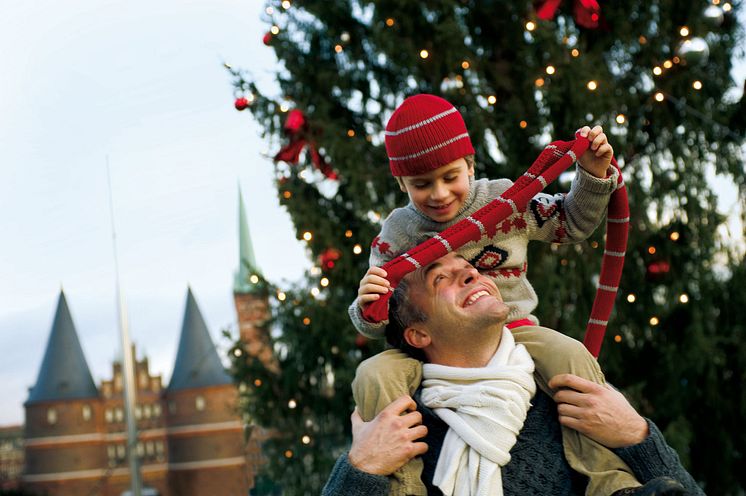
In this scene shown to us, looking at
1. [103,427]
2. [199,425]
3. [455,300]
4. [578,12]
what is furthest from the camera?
[103,427]

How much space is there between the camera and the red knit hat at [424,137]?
2.81m

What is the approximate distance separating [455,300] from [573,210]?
0.49 m

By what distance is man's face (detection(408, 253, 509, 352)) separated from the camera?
2598 mm

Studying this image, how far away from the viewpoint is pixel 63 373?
47.3 m

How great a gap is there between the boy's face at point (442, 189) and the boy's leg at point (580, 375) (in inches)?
15.7

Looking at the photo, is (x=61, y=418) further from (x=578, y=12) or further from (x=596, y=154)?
(x=596, y=154)

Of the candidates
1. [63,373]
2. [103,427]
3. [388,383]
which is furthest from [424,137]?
[103,427]

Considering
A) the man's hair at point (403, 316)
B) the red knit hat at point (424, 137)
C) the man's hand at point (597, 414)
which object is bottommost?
the man's hand at point (597, 414)

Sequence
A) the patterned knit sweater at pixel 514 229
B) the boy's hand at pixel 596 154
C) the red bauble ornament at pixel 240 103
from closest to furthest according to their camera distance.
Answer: the boy's hand at pixel 596 154 < the patterned knit sweater at pixel 514 229 < the red bauble ornament at pixel 240 103

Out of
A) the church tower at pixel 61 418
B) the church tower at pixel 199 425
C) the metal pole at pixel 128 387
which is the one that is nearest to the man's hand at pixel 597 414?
the metal pole at pixel 128 387

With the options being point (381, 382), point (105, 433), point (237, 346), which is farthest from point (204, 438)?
point (381, 382)

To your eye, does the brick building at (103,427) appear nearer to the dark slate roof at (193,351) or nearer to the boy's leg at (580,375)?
the dark slate roof at (193,351)

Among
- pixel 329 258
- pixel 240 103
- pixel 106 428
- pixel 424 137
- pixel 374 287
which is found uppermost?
A: pixel 240 103

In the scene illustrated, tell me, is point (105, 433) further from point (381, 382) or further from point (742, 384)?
point (381, 382)
